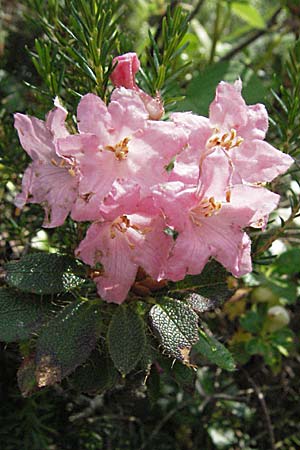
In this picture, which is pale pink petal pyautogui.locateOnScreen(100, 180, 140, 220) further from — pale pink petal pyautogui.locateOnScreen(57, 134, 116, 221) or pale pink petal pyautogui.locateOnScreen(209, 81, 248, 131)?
pale pink petal pyautogui.locateOnScreen(209, 81, 248, 131)

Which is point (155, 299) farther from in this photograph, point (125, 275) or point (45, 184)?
point (45, 184)

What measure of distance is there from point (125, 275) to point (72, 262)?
95 millimetres

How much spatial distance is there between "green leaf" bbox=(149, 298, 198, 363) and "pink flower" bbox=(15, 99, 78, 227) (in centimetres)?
17

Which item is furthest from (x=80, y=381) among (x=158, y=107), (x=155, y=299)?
(x=158, y=107)

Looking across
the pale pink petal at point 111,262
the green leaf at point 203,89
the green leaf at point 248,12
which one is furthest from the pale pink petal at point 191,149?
the green leaf at point 248,12

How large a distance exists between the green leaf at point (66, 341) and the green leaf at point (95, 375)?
57 mm

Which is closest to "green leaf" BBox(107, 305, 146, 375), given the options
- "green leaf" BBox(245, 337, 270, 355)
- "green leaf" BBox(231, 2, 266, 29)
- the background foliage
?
the background foliage

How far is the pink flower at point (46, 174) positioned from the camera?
0.76 m

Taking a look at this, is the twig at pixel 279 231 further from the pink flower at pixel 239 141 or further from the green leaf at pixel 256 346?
the green leaf at pixel 256 346

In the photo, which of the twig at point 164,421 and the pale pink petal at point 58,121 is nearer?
the pale pink petal at point 58,121

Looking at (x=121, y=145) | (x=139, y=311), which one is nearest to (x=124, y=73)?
(x=121, y=145)

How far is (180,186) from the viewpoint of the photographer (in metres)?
0.70

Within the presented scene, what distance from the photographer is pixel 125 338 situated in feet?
2.40

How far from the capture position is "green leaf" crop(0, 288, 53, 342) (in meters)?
0.73
